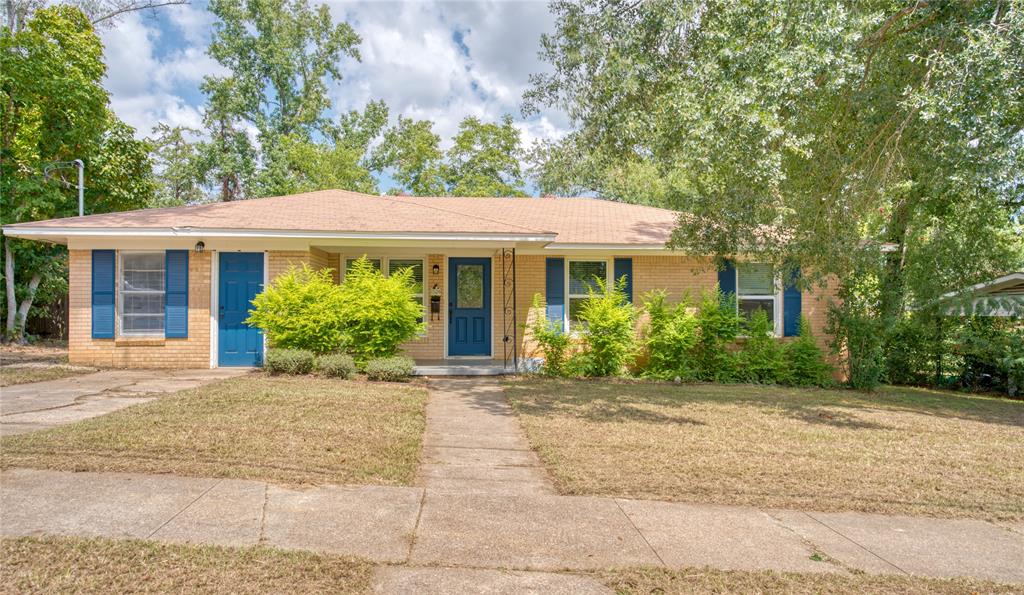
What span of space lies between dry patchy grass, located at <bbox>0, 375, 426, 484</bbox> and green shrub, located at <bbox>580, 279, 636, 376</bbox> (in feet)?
14.5

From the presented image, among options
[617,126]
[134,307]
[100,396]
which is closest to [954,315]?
[617,126]

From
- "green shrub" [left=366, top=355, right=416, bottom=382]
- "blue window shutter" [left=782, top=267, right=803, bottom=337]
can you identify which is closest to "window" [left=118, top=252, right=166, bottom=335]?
"green shrub" [left=366, top=355, right=416, bottom=382]

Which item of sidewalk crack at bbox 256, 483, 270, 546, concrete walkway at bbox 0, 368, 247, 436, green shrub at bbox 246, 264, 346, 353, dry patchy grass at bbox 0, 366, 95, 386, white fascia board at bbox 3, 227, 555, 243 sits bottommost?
sidewalk crack at bbox 256, 483, 270, 546

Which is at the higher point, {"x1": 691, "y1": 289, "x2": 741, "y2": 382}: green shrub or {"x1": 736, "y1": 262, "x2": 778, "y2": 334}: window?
{"x1": 736, "y1": 262, "x2": 778, "y2": 334}: window

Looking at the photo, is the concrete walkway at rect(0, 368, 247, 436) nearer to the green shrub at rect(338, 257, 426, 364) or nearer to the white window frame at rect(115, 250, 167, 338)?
the white window frame at rect(115, 250, 167, 338)

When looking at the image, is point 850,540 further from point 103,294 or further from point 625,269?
point 103,294

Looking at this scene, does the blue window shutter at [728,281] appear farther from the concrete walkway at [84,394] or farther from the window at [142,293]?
the window at [142,293]

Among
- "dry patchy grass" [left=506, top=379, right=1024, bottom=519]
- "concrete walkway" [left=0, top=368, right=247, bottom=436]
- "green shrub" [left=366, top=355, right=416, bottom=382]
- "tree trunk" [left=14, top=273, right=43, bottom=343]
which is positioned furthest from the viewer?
"tree trunk" [left=14, top=273, right=43, bottom=343]

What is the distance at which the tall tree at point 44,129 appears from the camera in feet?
50.6

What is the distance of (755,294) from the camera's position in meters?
12.9

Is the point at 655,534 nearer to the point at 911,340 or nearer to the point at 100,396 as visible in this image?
the point at 100,396

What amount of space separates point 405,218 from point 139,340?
562cm

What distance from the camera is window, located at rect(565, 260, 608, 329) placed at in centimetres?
1280

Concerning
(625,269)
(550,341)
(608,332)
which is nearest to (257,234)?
(550,341)
